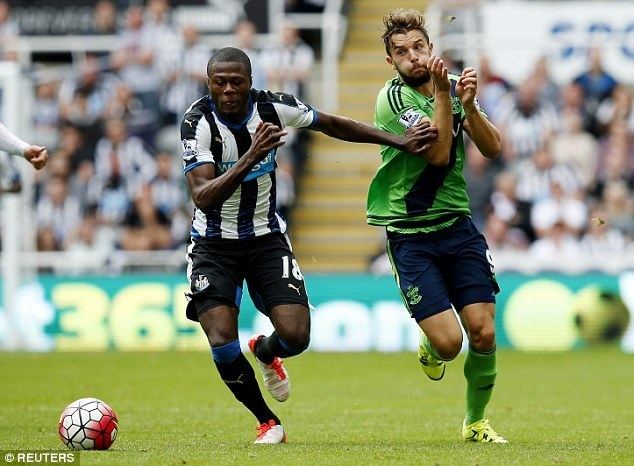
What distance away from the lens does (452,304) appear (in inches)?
365

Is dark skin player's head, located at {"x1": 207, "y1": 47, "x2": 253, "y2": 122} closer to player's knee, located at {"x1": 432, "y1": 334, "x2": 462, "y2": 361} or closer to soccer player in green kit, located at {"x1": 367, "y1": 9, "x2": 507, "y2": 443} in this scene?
soccer player in green kit, located at {"x1": 367, "y1": 9, "x2": 507, "y2": 443}

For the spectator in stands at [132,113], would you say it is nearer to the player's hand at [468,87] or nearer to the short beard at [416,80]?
the short beard at [416,80]

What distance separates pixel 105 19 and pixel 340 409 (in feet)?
39.3

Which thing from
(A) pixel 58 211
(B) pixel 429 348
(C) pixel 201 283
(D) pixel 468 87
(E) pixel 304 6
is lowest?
(A) pixel 58 211

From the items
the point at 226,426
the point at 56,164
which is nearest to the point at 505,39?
the point at 56,164

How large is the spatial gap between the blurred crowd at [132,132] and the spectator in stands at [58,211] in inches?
0.6

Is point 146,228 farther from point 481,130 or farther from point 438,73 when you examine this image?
point 438,73

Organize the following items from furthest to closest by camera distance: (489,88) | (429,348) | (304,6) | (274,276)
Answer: (304,6) < (489,88) < (429,348) < (274,276)

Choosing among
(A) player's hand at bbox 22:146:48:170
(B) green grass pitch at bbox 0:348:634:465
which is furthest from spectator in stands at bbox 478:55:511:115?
(A) player's hand at bbox 22:146:48:170

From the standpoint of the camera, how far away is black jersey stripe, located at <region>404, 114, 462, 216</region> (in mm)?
9148

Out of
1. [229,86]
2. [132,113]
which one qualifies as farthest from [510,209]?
[229,86]

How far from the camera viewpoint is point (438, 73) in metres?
8.64

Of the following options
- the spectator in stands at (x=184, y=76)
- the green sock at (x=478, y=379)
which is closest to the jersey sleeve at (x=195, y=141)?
the green sock at (x=478, y=379)

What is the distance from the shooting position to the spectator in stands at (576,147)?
1970 cm
